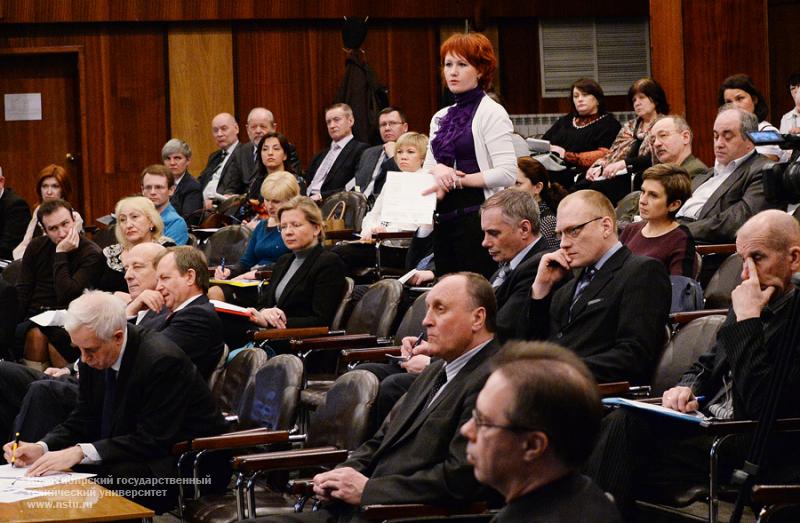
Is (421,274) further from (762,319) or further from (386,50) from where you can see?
(386,50)

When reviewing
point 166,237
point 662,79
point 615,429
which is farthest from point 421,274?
point 662,79

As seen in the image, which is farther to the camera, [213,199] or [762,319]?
[213,199]

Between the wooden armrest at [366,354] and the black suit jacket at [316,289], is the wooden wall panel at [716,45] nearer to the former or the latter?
the black suit jacket at [316,289]

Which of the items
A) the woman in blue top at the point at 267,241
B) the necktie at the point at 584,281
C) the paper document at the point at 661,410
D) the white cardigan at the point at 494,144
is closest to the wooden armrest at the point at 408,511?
the paper document at the point at 661,410

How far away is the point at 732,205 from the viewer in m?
6.04

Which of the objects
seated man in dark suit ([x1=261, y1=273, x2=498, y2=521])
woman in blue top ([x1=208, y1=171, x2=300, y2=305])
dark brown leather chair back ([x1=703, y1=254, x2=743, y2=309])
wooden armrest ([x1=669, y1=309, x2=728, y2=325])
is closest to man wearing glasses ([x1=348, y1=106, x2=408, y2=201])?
woman in blue top ([x1=208, y1=171, x2=300, y2=305])

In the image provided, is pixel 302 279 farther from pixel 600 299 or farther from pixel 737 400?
pixel 737 400

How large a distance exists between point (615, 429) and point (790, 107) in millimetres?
7281

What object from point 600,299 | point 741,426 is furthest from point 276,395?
point 741,426

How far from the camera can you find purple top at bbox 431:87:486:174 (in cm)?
520

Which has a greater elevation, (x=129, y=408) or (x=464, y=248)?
(x=464, y=248)

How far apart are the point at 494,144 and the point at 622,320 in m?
1.33

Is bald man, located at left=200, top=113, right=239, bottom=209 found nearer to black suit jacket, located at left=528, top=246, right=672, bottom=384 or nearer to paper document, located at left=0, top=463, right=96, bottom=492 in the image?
paper document, located at left=0, top=463, right=96, bottom=492

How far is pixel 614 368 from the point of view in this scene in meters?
4.01
